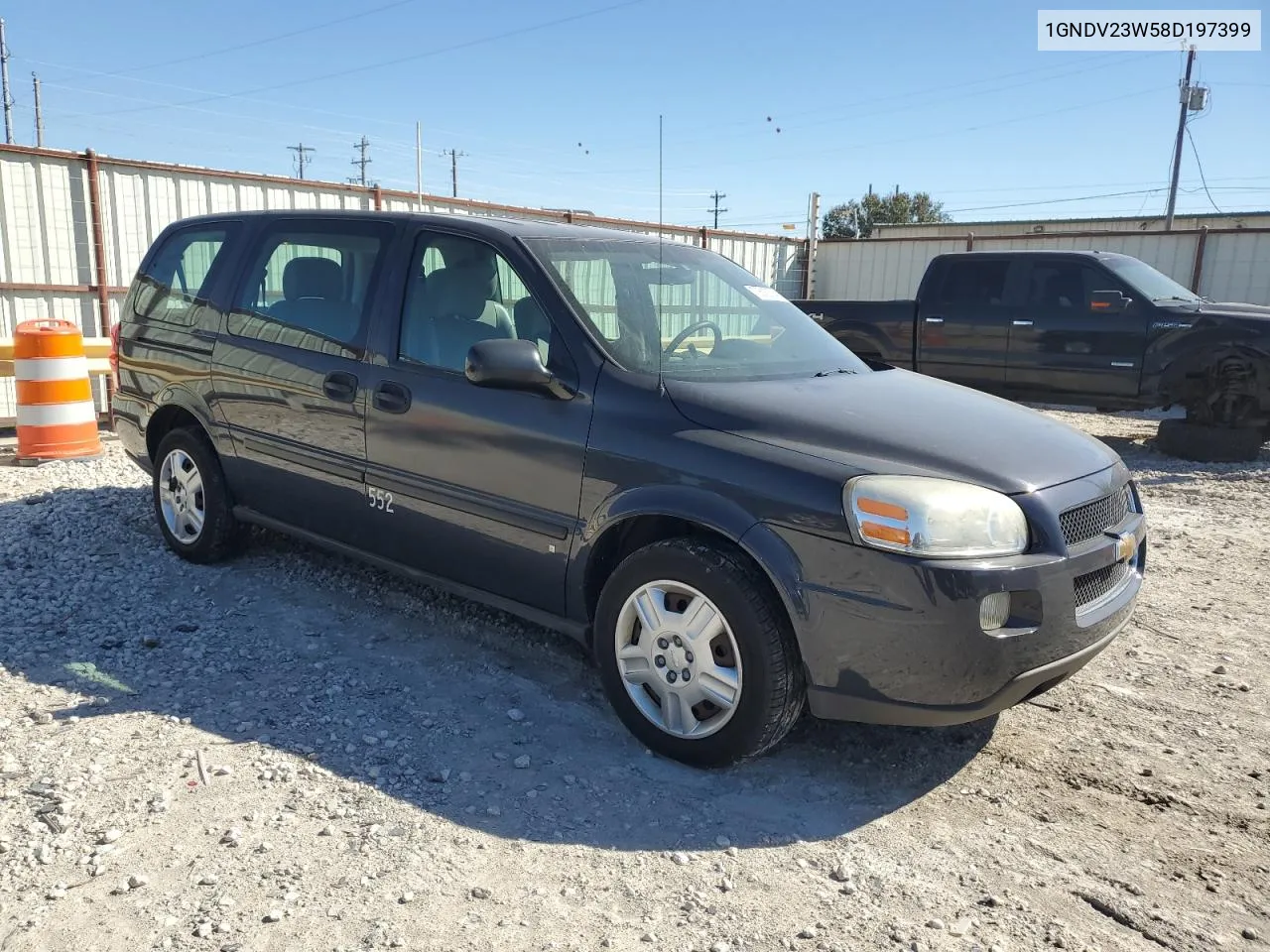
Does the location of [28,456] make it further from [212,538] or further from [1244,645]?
[1244,645]

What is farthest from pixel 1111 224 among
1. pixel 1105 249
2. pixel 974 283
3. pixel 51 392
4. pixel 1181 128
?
pixel 51 392

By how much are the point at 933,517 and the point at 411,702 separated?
2131mm

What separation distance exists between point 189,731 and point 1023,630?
2883 mm

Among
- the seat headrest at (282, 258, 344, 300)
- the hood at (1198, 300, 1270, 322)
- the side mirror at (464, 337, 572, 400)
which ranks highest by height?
the seat headrest at (282, 258, 344, 300)

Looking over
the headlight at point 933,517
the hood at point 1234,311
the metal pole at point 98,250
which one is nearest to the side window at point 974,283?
the hood at point 1234,311

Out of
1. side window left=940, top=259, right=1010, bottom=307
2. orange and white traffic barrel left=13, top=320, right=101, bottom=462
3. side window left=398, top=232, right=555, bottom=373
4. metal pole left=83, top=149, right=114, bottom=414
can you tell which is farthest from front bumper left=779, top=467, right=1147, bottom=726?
metal pole left=83, top=149, right=114, bottom=414

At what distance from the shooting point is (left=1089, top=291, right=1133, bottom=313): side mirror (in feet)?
31.4

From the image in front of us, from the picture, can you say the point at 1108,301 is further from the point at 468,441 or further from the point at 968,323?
the point at 468,441

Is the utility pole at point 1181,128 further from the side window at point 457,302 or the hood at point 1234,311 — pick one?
the side window at point 457,302

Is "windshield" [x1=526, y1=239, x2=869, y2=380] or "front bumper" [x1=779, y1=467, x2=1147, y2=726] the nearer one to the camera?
"front bumper" [x1=779, y1=467, x2=1147, y2=726]

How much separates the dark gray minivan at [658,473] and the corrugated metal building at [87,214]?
5.22 m

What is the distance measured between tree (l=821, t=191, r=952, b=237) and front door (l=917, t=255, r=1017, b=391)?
2090 inches

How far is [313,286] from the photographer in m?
4.64

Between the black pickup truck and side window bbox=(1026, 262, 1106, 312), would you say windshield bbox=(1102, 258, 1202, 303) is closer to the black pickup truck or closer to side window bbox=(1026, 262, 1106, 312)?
the black pickup truck
